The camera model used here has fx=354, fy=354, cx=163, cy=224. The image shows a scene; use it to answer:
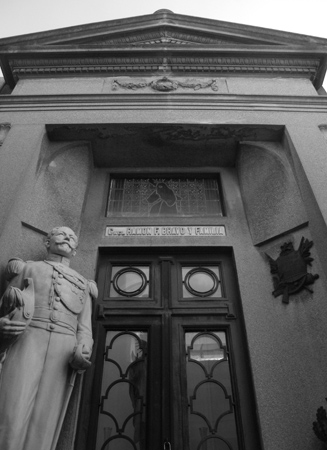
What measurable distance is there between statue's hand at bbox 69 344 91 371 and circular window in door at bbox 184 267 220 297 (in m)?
2.21

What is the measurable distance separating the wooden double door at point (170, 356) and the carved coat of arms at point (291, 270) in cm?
69

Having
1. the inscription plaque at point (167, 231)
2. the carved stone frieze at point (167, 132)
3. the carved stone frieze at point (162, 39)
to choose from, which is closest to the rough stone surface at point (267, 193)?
the carved stone frieze at point (167, 132)

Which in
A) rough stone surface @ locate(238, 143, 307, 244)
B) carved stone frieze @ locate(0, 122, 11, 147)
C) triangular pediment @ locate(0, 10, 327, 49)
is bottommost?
rough stone surface @ locate(238, 143, 307, 244)

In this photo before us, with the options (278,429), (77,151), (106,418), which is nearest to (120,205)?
(77,151)

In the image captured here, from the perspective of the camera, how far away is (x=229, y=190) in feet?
23.0

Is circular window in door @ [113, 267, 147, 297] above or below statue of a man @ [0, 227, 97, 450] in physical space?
above

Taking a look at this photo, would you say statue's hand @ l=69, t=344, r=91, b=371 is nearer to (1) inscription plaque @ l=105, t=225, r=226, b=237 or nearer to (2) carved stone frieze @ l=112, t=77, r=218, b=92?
(1) inscription plaque @ l=105, t=225, r=226, b=237

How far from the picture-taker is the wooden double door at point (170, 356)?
4457 millimetres

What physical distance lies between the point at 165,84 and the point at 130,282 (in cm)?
433

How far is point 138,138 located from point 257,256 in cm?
320

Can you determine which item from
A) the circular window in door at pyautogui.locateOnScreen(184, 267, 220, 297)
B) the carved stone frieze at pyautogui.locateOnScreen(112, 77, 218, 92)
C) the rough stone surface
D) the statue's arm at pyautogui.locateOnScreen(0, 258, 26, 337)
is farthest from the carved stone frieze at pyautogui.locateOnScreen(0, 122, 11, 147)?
the rough stone surface

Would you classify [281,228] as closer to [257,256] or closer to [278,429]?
[257,256]

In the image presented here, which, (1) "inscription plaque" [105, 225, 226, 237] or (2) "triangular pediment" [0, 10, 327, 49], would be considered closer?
(1) "inscription plaque" [105, 225, 226, 237]

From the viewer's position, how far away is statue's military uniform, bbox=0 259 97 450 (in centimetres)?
345
